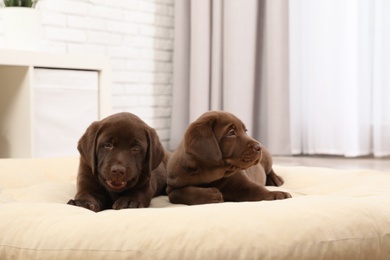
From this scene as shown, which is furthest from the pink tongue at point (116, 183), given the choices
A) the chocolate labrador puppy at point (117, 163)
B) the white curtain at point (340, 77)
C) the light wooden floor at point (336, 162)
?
the white curtain at point (340, 77)

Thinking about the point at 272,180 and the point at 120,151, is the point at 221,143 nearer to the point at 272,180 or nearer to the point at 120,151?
the point at 120,151

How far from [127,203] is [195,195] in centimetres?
21

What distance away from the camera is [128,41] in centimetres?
474

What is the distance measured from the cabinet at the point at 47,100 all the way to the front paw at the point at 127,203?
5.03ft

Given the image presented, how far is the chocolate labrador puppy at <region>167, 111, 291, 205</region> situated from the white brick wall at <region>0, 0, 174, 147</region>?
257cm

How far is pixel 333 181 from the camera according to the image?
90.8 inches

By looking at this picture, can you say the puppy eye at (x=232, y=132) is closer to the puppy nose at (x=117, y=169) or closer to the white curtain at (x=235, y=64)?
the puppy nose at (x=117, y=169)

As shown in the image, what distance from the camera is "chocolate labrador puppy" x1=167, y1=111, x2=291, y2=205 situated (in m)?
1.82

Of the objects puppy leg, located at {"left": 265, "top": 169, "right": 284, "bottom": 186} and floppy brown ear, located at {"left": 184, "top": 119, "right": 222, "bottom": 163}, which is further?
puppy leg, located at {"left": 265, "top": 169, "right": 284, "bottom": 186}

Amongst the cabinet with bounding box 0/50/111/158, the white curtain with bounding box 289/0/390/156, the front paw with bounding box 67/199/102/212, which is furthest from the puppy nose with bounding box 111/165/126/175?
the white curtain with bounding box 289/0/390/156

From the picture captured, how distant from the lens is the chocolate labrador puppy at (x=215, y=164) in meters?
1.82

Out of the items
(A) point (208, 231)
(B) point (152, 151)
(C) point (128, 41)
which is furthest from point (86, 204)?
(C) point (128, 41)

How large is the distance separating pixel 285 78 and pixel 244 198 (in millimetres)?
2538

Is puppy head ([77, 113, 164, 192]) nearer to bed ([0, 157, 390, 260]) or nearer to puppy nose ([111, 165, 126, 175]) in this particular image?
puppy nose ([111, 165, 126, 175])
